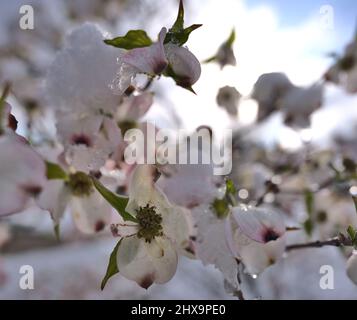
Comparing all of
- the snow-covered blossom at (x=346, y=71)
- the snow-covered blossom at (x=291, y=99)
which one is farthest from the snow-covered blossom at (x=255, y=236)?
the snow-covered blossom at (x=346, y=71)

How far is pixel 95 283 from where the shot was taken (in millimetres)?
3941

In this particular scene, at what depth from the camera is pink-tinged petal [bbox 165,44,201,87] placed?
36 centimetres

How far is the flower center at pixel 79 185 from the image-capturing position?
0.48 meters

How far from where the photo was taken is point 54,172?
42cm

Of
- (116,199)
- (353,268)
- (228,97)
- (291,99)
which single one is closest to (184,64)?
(116,199)

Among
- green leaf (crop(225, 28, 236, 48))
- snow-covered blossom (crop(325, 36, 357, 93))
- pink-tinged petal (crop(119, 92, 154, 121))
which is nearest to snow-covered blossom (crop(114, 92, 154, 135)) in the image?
pink-tinged petal (crop(119, 92, 154, 121))

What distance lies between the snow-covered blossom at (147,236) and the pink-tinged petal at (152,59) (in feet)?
0.29

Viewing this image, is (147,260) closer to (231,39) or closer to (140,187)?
(140,187)

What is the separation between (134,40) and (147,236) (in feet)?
0.55

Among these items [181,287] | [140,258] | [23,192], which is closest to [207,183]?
[140,258]

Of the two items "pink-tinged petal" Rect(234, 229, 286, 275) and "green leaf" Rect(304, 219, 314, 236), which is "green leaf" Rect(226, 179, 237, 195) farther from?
"green leaf" Rect(304, 219, 314, 236)

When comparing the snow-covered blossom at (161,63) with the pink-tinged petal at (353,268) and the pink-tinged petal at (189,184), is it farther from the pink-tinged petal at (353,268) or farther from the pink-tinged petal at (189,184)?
the pink-tinged petal at (353,268)

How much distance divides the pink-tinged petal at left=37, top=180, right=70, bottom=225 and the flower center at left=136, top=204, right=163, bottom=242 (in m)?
0.13
